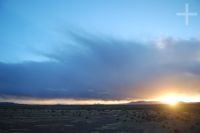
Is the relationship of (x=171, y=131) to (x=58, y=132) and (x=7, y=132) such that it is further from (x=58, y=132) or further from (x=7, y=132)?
(x=7, y=132)

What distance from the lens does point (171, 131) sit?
109 ft

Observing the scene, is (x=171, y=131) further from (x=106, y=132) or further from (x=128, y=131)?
(x=106, y=132)

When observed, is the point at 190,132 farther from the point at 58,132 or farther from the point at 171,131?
the point at 58,132

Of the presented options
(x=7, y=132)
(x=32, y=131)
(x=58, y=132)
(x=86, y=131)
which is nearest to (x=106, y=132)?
(x=86, y=131)

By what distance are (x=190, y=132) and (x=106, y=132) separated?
869 centimetres

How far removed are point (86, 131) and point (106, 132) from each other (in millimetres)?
2385

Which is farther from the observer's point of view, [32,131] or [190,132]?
[32,131]

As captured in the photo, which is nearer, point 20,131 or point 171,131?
point 171,131

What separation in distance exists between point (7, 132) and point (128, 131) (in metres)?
13.1

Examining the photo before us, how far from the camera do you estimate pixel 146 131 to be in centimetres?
3388

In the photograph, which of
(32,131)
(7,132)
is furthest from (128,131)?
(7,132)

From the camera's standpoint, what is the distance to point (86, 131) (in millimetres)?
34844

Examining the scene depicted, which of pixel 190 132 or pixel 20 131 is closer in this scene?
pixel 190 132

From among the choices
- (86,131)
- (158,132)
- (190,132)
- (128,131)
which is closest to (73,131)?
(86,131)
